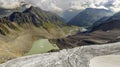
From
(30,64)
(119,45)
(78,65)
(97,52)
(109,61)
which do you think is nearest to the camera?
(78,65)

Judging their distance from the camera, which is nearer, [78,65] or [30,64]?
[78,65]

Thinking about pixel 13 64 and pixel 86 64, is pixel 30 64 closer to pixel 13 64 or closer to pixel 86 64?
pixel 13 64

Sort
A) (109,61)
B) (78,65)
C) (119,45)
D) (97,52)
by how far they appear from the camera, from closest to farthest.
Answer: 1. (78,65)
2. (109,61)
3. (97,52)
4. (119,45)

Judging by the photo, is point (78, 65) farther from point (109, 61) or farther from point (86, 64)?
point (109, 61)

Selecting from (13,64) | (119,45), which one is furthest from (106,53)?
(13,64)

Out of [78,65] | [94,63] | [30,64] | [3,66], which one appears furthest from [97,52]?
[3,66]

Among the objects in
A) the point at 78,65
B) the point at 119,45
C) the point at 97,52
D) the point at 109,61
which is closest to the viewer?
the point at 78,65
